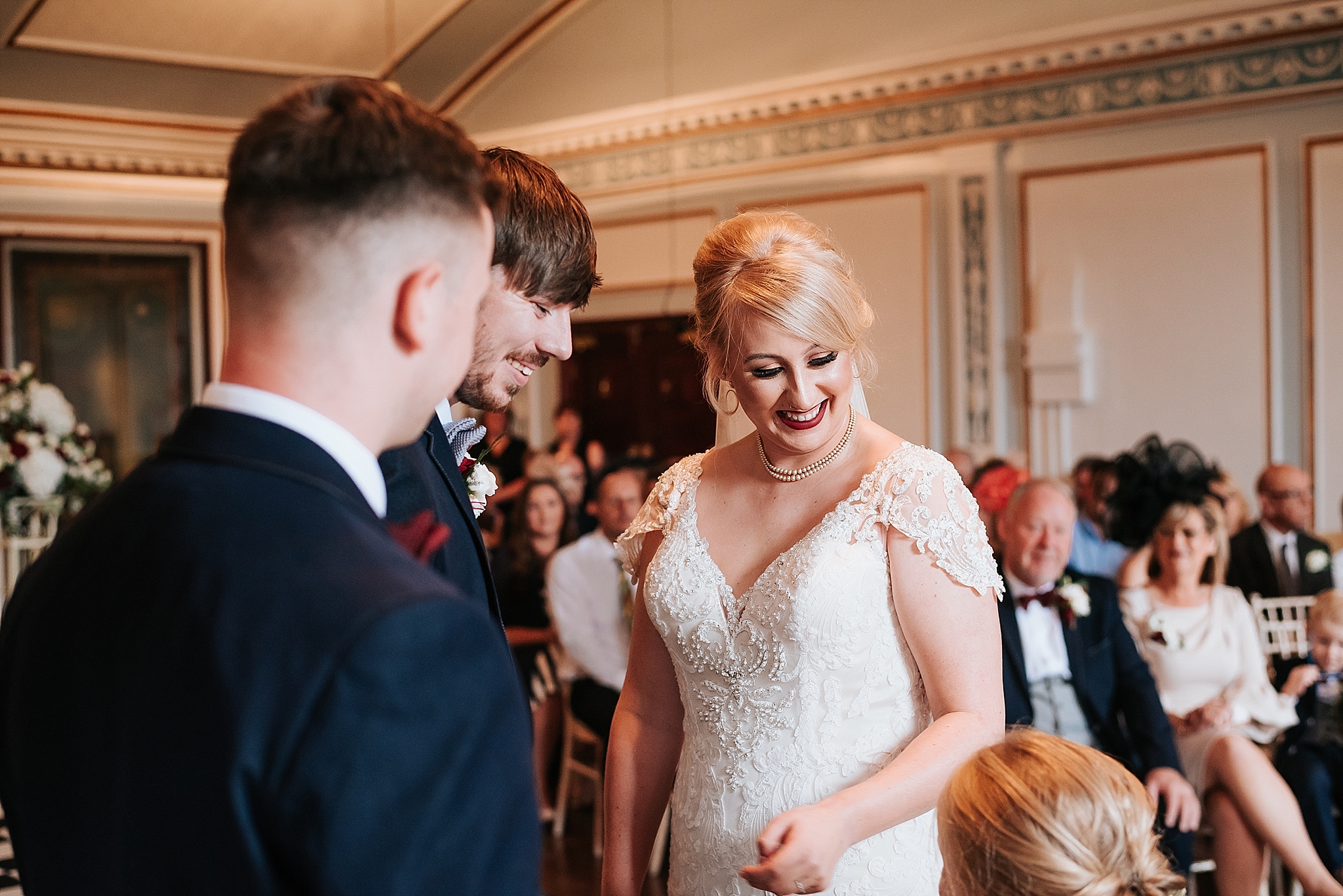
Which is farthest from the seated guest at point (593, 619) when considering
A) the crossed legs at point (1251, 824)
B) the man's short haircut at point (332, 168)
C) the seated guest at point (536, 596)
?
the man's short haircut at point (332, 168)

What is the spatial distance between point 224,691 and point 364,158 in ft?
1.27

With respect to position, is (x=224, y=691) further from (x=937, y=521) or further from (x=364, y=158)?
(x=937, y=521)

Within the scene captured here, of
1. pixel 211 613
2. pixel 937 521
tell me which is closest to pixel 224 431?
pixel 211 613

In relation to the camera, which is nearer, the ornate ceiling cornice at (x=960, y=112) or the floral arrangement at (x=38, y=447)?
the floral arrangement at (x=38, y=447)

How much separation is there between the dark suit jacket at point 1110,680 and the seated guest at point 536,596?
2.34 m

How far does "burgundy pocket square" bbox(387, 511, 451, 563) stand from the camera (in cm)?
93

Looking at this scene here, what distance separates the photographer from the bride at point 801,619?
1.90 metres

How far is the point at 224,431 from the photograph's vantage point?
0.88 meters

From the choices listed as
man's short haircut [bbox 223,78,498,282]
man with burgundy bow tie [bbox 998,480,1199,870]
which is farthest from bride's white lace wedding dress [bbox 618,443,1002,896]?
man with burgundy bow tie [bbox 998,480,1199,870]

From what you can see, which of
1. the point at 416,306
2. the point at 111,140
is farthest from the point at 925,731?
the point at 111,140

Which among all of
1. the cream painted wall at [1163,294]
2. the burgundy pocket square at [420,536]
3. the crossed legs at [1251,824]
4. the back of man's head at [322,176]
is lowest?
the crossed legs at [1251,824]

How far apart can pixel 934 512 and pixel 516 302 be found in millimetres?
768

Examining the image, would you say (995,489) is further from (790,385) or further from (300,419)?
(300,419)

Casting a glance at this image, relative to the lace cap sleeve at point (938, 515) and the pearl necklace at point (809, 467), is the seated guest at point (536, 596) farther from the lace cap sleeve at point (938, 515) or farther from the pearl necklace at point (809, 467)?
the lace cap sleeve at point (938, 515)
